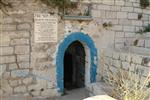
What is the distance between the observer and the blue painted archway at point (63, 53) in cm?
697

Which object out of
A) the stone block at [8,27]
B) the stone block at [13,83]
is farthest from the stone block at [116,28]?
the stone block at [13,83]

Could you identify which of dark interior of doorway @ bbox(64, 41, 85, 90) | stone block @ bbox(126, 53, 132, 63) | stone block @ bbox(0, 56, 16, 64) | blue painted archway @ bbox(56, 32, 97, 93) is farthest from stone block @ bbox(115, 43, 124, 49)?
stone block @ bbox(0, 56, 16, 64)

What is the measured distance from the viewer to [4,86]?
630 cm

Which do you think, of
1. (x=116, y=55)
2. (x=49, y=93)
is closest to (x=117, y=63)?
(x=116, y=55)

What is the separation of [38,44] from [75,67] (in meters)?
2.72

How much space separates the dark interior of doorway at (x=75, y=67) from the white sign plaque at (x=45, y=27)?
166 cm

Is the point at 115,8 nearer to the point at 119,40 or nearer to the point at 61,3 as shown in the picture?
the point at 119,40

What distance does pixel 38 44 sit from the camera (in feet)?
21.7

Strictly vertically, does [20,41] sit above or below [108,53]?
above

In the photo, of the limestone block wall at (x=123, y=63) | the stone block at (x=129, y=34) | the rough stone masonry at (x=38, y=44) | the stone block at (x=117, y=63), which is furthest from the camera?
the stone block at (x=129, y=34)

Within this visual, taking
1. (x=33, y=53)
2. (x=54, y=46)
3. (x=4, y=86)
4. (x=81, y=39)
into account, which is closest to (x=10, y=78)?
(x=4, y=86)

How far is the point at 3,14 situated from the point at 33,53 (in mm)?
1213

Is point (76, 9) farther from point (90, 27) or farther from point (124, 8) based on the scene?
point (124, 8)

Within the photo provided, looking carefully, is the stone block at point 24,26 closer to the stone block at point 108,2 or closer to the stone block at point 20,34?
the stone block at point 20,34
